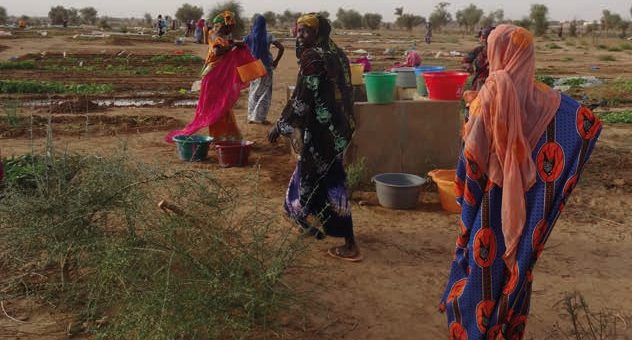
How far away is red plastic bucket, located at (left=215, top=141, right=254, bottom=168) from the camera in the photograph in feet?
20.3

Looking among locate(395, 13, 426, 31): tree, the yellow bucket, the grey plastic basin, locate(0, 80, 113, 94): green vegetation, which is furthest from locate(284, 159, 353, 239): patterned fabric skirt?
locate(395, 13, 426, 31): tree

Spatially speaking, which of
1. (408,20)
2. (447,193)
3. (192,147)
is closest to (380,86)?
(447,193)

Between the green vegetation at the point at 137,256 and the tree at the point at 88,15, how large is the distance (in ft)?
251

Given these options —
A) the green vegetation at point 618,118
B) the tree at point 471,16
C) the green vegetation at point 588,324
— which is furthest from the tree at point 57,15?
the green vegetation at point 588,324

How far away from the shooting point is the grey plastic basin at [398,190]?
16.2 ft

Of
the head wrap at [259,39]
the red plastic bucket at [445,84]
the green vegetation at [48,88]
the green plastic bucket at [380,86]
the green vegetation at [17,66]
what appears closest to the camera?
the green plastic bucket at [380,86]

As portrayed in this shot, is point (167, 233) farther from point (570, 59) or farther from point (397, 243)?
point (570, 59)

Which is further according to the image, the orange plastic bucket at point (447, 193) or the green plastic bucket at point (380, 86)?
the green plastic bucket at point (380, 86)

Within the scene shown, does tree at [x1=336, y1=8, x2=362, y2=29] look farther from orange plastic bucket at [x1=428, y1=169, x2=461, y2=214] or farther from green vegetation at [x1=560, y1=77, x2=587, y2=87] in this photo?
orange plastic bucket at [x1=428, y1=169, x2=461, y2=214]

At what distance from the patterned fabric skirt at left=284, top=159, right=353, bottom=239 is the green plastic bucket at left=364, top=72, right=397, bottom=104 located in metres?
1.64

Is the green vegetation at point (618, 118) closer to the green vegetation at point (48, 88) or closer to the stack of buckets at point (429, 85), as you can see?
the stack of buckets at point (429, 85)

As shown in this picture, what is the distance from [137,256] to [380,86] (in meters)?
3.19

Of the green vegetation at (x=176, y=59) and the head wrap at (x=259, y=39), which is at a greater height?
the head wrap at (x=259, y=39)

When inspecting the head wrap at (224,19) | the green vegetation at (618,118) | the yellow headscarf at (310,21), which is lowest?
the green vegetation at (618,118)
